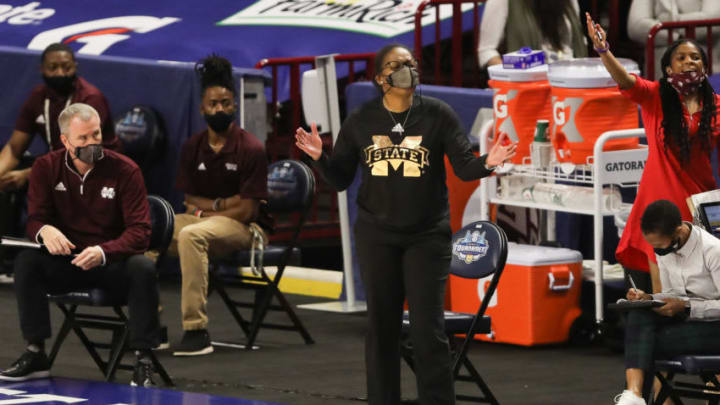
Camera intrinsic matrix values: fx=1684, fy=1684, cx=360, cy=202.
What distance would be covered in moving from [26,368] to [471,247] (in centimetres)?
223

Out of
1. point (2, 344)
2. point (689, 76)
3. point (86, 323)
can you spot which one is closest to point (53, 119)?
point (2, 344)

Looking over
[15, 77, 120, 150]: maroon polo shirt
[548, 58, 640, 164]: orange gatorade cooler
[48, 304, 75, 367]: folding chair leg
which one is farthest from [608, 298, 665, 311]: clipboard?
[15, 77, 120, 150]: maroon polo shirt

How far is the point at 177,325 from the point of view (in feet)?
32.2

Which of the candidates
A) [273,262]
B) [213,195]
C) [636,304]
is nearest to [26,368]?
[273,262]

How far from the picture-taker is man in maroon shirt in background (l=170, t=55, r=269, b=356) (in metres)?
9.02

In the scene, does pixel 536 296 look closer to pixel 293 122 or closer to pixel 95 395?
pixel 95 395

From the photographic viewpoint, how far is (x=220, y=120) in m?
9.46

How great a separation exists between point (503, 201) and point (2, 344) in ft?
9.29

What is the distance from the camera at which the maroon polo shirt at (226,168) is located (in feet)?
30.6

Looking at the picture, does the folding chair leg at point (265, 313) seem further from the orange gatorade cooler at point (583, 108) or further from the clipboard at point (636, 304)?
the clipboard at point (636, 304)

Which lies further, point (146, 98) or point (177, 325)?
point (146, 98)

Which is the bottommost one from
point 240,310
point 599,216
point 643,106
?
point 240,310

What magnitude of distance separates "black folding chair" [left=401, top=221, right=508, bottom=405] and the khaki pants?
64.1 inches

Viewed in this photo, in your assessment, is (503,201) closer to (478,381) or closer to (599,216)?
(599,216)
